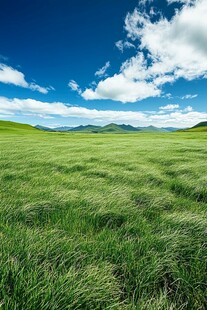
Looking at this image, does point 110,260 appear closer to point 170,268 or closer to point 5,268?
point 170,268

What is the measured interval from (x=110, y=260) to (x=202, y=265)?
47.9 inches

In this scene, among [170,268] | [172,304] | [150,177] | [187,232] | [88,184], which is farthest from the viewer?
[150,177]

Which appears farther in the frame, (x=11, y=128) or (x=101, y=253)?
(x=11, y=128)

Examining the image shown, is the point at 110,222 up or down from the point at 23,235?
down

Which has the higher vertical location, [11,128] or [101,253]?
[101,253]

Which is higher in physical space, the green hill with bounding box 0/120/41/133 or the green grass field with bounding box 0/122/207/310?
the green grass field with bounding box 0/122/207/310

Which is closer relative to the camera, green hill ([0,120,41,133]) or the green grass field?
the green grass field

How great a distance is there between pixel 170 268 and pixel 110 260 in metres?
0.78

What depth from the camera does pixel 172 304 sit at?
71.3 inches

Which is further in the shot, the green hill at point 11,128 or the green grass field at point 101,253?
the green hill at point 11,128

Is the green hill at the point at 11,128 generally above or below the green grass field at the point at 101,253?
below

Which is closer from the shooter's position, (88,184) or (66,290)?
(66,290)

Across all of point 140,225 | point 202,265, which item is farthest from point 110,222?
point 202,265

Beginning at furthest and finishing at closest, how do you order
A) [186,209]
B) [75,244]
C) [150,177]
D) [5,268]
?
[150,177]
[186,209]
[75,244]
[5,268]
